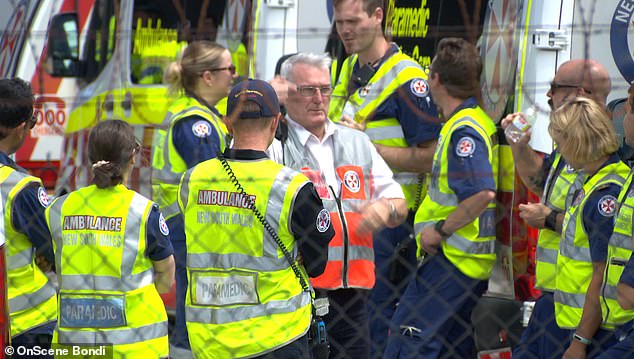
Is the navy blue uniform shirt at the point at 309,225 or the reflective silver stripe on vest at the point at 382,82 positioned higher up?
the reflective silver stripe on vest at the point at 382,82

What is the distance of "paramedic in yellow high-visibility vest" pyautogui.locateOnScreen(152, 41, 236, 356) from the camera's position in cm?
500

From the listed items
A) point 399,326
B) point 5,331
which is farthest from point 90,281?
point 399,326

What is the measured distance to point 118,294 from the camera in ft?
12.7

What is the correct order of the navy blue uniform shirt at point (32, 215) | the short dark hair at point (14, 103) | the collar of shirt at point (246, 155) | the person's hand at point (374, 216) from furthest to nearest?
the person's hand at point (374, 216) < the short dark hair at point (14, 103) < the navy blue uniform shirt at point (32, 215) < the collar of shirt at point (246, 155)

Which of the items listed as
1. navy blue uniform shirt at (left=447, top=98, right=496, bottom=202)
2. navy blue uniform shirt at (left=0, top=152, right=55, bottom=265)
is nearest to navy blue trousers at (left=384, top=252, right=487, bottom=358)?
navy blue uniform shirt at (left=447, top=98, right=496, bottom=202)

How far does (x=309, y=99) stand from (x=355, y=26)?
987 millimetres

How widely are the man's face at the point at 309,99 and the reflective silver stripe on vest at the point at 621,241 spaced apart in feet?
4.25

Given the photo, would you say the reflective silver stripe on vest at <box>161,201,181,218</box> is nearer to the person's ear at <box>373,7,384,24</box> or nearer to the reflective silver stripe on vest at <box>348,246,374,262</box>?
the reflective silver stripe on vest at <box>348,246,374,262</box>

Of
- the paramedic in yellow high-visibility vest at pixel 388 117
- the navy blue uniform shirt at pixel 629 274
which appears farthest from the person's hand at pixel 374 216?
the navy blue uniform shirt at pixel 629 274

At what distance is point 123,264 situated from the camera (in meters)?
3.87

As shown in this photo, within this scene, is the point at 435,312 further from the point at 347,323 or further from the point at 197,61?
the point at 197,61

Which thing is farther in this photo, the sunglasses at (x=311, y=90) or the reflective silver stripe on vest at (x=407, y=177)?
the reflective silver stripe on vest at (x=407, y=177)

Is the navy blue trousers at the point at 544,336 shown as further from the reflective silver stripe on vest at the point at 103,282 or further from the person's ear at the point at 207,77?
the person's ear at the point at 207,77

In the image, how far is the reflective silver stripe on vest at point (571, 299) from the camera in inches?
161
